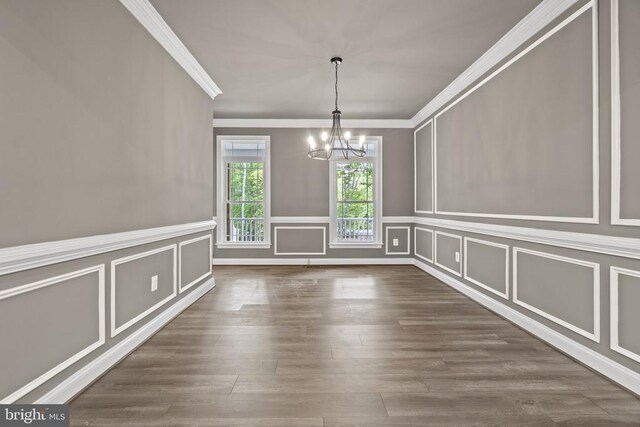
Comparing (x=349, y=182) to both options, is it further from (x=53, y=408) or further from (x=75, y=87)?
(x=53, y=408)

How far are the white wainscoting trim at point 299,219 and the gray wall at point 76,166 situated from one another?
9.40ft

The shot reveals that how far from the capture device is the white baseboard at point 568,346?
1.93 meters

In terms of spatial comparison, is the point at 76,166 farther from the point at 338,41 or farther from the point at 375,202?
the point at 375,202

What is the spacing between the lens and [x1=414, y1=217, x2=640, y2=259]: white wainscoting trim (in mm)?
1910

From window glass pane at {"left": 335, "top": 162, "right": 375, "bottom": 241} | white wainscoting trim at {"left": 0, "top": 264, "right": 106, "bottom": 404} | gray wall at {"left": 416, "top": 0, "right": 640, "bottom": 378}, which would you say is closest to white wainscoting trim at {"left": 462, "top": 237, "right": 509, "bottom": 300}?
gray wall at {"left": 416, "top": 0, "right": 640, "bottom": 378}

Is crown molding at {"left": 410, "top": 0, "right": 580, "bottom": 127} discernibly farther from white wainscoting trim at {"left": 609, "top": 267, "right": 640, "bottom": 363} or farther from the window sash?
the window sash

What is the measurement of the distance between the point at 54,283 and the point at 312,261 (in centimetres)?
437

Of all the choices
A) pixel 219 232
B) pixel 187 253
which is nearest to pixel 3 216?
pixel 187 253

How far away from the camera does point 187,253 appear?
3.47 m

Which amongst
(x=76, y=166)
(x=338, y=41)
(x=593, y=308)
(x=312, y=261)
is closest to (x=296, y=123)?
(x=312, y=261)

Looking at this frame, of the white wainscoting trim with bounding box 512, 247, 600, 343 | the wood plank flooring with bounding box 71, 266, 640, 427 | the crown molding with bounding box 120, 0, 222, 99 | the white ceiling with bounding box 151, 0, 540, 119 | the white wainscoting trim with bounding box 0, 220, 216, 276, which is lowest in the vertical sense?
the wood plank flooring with bounding box 71, 266, 640, 427

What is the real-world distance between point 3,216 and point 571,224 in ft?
11.1

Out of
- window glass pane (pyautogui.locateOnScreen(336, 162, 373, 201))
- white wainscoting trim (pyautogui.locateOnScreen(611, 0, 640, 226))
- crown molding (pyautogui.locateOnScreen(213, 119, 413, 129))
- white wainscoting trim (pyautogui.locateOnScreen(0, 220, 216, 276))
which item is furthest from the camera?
window glass pane (pyautogui.locateOnScreen(336, 162, 373, 201))

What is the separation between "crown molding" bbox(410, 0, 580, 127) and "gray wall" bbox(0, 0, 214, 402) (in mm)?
3157
